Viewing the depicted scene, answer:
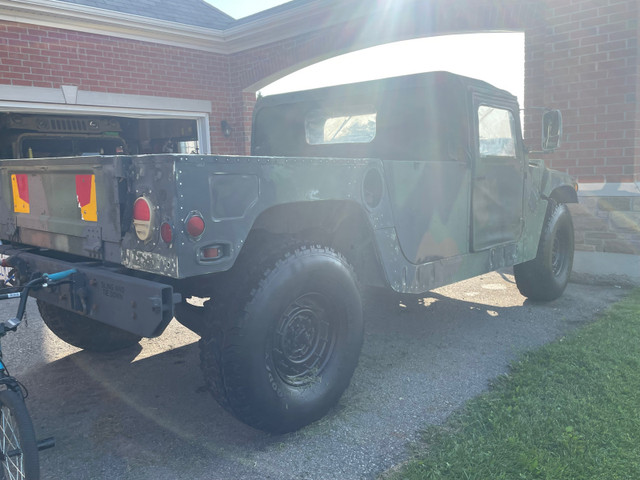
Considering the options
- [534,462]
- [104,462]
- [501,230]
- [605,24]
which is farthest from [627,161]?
[104,462]

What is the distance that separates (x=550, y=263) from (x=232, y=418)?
3483 mm

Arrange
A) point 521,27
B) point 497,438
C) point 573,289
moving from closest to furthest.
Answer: point 497,438 < point 573,289 < point 521,27

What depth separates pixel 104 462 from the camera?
2520 mm

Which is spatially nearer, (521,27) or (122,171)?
(122,171)

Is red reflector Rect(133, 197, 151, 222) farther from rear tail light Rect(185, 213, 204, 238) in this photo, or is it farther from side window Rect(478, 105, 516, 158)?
side window Rect(478, 105, 516, 158)

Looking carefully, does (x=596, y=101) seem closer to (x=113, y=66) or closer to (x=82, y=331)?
(x=82, y=331)

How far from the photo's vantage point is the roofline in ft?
24.1

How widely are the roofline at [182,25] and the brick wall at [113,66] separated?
10cm

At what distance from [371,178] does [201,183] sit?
111 centimetres

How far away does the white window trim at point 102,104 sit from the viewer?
7309 mm

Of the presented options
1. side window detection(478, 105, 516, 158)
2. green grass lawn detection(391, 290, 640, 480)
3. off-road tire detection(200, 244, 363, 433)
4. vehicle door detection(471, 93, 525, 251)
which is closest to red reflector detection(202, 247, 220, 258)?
off-road tire detection(200, 244, 363, 433)

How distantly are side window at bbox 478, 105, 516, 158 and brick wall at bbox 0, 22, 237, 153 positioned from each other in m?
6.24

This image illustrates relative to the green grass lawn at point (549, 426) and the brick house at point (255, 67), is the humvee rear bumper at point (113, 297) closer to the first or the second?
the green grass lawn at point (549, 426)

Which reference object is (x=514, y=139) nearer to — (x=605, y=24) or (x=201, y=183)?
(x=605, y=24)
